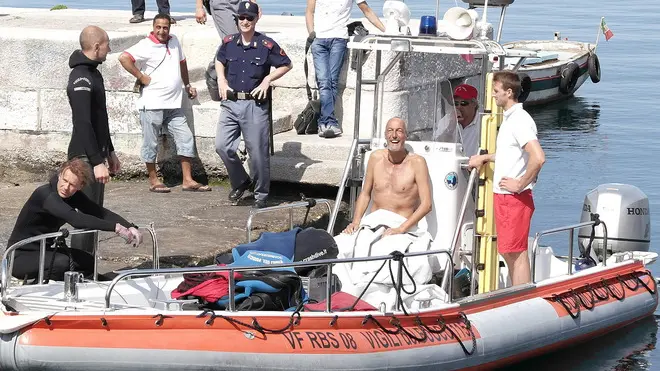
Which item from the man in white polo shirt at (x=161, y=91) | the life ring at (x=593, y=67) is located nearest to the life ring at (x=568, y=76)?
the life ring at (x=593, y=67)

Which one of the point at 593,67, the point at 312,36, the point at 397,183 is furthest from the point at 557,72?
the point at 397,183

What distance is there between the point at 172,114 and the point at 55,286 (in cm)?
442

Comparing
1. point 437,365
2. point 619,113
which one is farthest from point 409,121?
point 619,113

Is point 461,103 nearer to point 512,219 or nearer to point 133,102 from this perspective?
point 512,219

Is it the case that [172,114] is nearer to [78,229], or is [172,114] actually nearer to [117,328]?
[78,229]

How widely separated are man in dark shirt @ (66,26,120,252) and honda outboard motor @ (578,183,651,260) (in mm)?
3949

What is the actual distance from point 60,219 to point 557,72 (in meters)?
18.3

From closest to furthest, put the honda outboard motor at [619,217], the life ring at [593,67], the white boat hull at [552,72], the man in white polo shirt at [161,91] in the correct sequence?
the honda outboard motor at [619,217]
the man in white polo shirt at [161,91]
the white boat hull at [552,72]
the life ring at [593,67]

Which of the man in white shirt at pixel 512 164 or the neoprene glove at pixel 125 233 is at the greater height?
the man in white shirt at pixel 512 164

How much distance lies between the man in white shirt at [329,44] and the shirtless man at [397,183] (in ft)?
11.6

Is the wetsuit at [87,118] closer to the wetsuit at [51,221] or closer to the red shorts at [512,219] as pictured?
the wetsuit at [51,221]

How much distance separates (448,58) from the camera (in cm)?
1355

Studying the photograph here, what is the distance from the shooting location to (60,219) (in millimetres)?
8648

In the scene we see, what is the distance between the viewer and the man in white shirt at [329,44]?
42.2 ft
